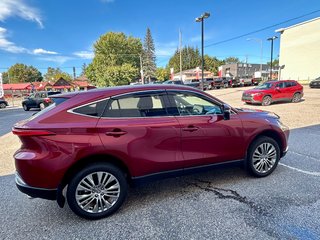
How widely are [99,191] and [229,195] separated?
6.38 feet

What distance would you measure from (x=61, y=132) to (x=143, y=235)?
5.15 feet

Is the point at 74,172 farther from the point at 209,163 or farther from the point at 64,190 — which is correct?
the point at 209,163

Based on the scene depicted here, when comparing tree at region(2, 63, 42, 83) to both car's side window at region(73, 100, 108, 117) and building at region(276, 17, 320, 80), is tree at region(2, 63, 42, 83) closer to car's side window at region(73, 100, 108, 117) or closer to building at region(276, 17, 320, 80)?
building at region(276, 17, 320, 80)

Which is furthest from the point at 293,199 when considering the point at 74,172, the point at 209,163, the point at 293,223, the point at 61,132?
the point at 61,132

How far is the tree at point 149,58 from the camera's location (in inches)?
2948

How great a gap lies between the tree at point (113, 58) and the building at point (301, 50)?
105 feet

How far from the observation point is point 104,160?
2.92 m

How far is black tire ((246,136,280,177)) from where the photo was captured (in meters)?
3.76

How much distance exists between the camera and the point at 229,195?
11.0ft

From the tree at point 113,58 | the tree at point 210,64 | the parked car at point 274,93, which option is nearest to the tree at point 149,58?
the tree at point 113,58

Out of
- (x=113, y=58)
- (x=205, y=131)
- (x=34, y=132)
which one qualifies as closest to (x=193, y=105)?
(x=205, y=131)

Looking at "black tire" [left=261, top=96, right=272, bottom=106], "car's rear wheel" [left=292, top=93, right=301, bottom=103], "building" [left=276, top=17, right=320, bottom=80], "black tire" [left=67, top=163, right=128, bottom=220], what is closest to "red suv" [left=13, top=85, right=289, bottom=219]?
"black tire" [left=67, top=163, right=128, bottom=220]

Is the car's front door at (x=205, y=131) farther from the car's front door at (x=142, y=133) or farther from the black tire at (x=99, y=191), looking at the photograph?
the black tire at (x=99, y=191)

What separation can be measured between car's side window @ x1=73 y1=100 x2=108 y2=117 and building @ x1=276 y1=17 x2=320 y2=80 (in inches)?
1705
